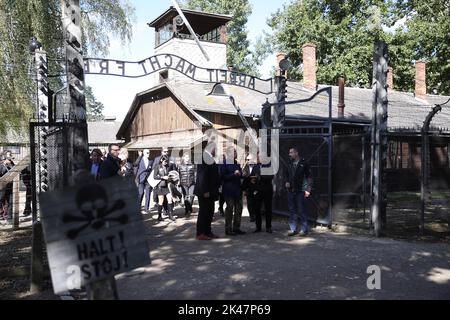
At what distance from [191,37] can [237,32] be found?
29182 millimetres

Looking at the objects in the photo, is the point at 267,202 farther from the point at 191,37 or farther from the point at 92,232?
the point at 191,37

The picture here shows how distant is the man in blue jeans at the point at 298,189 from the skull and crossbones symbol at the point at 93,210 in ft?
19.4

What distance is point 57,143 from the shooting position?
9.18 meters

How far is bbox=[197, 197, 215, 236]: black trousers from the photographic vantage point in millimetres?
8891

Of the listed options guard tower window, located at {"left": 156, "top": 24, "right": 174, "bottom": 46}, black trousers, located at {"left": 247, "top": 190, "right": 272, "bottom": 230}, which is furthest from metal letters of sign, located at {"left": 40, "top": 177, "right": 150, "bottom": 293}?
guard tower window, located at {"left": 156, "top": 24, "right": 174, "bottom": 46}

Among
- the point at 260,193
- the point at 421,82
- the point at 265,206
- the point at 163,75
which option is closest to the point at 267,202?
the point at 265,206

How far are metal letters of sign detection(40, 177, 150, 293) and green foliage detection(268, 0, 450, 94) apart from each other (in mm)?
29597

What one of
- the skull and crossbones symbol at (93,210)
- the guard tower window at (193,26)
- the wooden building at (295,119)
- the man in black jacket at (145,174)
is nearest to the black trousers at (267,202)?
the wooden building at (295,119)

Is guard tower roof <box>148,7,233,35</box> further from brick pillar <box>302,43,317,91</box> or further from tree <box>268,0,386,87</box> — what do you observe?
tree <box>268,0,386,87</box>

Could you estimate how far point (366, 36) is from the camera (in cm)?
3206

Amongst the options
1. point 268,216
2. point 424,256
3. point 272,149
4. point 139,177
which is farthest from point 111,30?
point 424,256
